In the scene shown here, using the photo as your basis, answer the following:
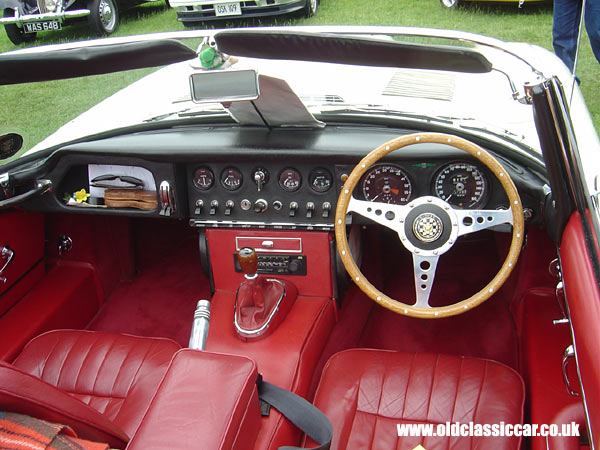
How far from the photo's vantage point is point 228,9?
24.4 feet

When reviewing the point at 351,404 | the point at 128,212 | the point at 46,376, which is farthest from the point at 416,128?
the point at 46,376

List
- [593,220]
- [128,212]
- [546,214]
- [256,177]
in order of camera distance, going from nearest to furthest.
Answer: [593,220]
[546,214]
[256,177]
[128,212]

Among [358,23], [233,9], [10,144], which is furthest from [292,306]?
[233,9]

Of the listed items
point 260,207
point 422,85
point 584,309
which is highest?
point 422,85

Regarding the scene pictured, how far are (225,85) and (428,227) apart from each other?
917mm

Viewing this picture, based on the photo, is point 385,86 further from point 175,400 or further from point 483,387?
point 175,400

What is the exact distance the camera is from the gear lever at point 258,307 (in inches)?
99.1

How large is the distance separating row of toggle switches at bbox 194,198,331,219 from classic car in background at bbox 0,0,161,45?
594cm

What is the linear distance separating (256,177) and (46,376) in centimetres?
122

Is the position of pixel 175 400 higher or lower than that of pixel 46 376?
higher

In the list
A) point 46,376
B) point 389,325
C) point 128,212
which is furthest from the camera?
point 389,325

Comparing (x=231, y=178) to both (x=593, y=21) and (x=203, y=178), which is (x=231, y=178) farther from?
(x=593, y=21)

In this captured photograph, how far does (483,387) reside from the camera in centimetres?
224
